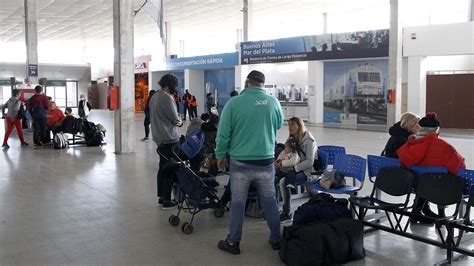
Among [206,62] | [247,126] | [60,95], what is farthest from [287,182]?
[60,95]

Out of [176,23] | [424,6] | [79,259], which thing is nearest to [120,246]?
[79,259]

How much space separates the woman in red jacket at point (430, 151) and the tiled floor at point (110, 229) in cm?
78

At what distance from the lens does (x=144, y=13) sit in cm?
2478

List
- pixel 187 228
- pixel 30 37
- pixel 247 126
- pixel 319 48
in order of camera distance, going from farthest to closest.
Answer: pixel 319 48 → pixel 30 37 → pixel 187 228 → pixel 247 126

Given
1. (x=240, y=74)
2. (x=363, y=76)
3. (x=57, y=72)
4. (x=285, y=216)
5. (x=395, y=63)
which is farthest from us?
(x=57, y=72)

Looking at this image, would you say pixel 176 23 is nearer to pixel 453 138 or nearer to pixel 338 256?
pixel 453 138

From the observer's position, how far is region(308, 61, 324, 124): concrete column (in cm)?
2141

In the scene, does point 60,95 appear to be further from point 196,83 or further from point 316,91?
point 316,91

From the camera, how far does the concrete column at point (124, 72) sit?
11.6m

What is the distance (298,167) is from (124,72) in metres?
7.12

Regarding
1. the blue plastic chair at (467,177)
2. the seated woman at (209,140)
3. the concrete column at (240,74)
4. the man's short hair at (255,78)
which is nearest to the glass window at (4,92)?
the concrete column at (240,74)

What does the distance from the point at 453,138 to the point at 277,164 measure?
10.5 m

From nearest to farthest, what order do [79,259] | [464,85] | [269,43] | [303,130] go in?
[79,259]
[303,130]
[464,85]
[269,43]

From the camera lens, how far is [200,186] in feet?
17.2
